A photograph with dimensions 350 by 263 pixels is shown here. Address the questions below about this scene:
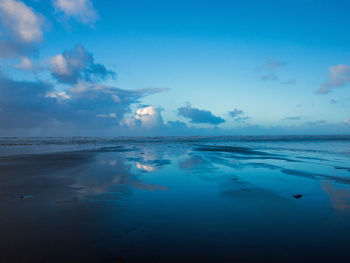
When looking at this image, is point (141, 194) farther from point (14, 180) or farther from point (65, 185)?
point (14, 180)

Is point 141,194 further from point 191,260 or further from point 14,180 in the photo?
point 14,180

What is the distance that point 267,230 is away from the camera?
5160mm

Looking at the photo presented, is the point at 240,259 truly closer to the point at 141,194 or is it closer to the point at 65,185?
the point at 141,194

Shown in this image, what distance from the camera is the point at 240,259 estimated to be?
3.98 m

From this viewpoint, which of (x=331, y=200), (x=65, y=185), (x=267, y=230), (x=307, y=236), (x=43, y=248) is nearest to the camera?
(x=43, y=248)

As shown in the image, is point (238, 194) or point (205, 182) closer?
point (238, 194)

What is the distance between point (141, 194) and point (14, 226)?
4.07 metres

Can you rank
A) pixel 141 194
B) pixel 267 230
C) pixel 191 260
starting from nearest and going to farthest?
pixel 191 260, pixel 267 230, pixel 141 194

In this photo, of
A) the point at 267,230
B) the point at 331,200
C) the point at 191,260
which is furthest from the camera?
the point at 331,200

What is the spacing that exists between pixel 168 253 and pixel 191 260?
494 millimetres

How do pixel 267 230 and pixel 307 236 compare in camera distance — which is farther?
pixel 267 230

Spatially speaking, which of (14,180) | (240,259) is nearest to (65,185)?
(14,180)

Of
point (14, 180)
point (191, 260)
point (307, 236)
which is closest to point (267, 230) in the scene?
point (307, 236)

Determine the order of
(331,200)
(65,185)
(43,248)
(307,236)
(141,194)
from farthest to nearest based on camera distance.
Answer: (65,185) → (141,194) → (331,200) → (307,236) → (43,248)
